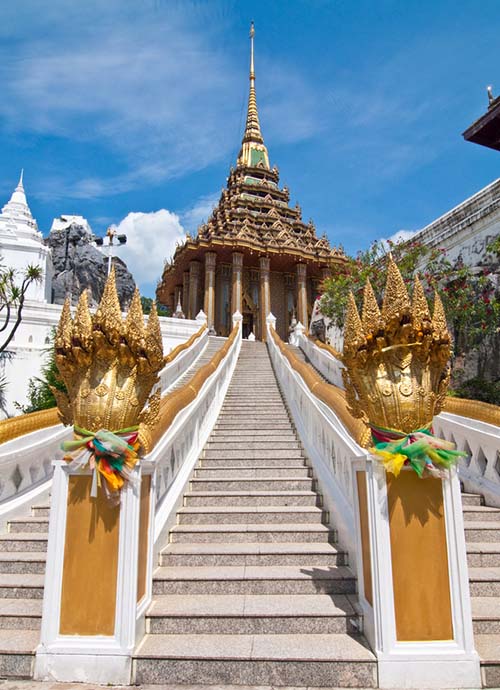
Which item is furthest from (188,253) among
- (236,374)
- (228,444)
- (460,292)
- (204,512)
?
(204,512)

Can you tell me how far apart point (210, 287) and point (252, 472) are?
76.3 feet

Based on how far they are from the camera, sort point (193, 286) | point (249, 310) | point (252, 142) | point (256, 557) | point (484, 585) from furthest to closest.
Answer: point (252, 142)
point (249, 310)
point (193, 286)
point (256, 557)
point (484, 585)

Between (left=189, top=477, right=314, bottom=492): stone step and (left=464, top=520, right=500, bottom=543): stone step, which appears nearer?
(left=464, top=520, right=500, bottom=543): stone step

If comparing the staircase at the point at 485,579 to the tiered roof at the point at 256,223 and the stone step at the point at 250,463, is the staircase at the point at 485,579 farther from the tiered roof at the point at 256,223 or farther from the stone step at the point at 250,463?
the tiered roof at the point at 256,223

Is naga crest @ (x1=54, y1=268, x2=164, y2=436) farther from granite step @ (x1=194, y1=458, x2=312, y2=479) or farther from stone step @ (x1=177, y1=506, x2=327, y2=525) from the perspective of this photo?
granite step @ (x1=194, y1=458, x2=312, y2=479)

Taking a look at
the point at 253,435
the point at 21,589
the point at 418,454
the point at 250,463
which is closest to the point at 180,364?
the point at 253,435

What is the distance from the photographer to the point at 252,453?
23.0 feet

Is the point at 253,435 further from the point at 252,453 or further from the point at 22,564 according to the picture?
the point at 22,564

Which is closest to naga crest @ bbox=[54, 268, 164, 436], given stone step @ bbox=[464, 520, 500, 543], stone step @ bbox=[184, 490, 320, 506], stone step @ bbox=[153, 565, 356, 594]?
stone step @ bbox=[153, 565, 356, 594]

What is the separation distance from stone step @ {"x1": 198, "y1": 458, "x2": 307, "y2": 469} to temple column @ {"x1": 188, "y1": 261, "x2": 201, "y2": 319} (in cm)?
2355

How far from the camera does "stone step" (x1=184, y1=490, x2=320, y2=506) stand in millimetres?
5621

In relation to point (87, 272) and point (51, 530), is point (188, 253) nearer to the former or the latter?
point (87, 272)

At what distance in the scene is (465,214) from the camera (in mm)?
14570

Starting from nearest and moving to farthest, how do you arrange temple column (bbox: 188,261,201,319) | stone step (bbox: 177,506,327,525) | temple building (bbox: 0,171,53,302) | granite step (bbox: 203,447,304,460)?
stone step (bbox: 177,506,327,525)
granite step (bbox: 203,447,304,460)
temple building (bbox: 0,171,53,302)
temple column (bbox: 188,261,201,319)
